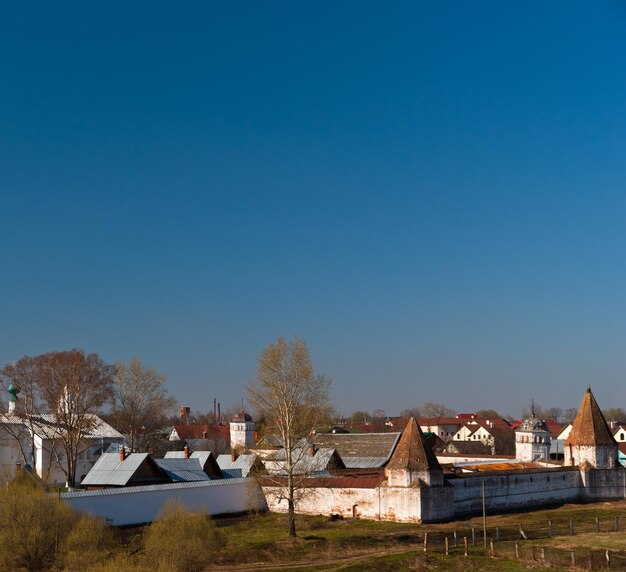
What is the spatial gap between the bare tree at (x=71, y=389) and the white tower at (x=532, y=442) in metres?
28.8

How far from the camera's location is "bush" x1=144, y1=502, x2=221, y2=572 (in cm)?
2017

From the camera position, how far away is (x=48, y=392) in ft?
144

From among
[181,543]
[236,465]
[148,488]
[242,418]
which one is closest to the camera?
[181,543]

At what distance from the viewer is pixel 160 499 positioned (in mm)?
35531

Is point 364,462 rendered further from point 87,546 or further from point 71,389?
point 87,546

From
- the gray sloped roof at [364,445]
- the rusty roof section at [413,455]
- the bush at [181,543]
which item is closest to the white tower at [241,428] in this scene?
the gray sloped roof at [364,445]

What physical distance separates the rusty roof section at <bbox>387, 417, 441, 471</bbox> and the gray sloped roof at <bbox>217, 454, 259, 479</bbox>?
855 centimetres

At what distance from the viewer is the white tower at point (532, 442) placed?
184 ft

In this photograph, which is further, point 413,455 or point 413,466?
point 413,455

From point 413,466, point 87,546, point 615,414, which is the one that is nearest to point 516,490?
point 413,466

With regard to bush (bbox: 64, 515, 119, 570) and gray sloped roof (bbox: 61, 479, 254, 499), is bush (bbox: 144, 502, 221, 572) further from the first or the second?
gray sloped roof (bbox: 61, 479, 254, 499)

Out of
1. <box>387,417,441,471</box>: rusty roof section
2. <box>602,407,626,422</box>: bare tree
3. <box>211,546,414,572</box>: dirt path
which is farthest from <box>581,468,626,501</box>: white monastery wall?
<box>602,407,626,422</box>: bare tree

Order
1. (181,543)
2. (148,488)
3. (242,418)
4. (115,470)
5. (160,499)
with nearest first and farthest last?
(181,543)
(148,488)
(160,499)
(115,470)
(242,418)

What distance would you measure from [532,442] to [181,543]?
40.1 metres
